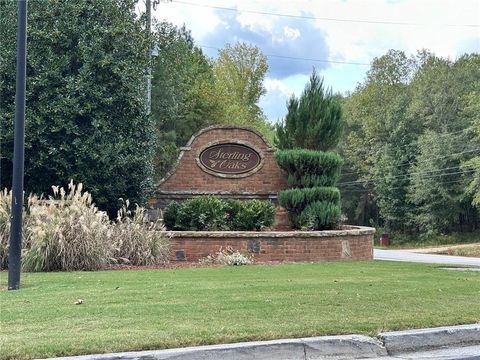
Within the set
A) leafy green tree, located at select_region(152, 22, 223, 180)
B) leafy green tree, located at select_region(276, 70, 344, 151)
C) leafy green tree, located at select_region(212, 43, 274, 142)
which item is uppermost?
leafy green tree, located at select_region(212, 43, 274, 142)

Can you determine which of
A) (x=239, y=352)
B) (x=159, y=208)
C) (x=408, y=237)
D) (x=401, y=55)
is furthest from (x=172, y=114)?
(x=401, y=55)

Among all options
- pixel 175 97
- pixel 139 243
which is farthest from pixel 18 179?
pixel 175 97

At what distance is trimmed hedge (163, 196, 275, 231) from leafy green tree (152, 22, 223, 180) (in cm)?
960

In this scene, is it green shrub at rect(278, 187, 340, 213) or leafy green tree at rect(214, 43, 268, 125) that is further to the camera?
leafy green tree at rect(214, 43, 268, 125)

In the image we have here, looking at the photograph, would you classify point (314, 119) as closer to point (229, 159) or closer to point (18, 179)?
point (229, 159)

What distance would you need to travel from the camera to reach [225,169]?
19.4 m

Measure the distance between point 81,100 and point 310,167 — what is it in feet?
23.3

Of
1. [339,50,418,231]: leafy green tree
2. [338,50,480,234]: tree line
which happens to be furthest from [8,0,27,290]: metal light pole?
[339,50,418,231]: leafy green tree

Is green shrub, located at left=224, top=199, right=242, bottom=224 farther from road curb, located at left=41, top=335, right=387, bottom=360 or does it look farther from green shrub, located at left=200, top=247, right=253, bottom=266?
road curb, located at left=41, top=335, right=387, bottom=360

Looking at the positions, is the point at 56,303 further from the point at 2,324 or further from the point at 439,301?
the point at 439,301

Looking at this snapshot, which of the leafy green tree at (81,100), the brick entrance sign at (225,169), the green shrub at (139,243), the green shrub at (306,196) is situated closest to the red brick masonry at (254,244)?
the green shrub at (139,243)

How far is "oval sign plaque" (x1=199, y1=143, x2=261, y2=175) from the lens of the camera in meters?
19.3

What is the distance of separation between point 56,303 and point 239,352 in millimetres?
3230

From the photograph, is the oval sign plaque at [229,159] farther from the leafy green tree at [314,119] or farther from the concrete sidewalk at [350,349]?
the concrete sidewalk at [350,349]
